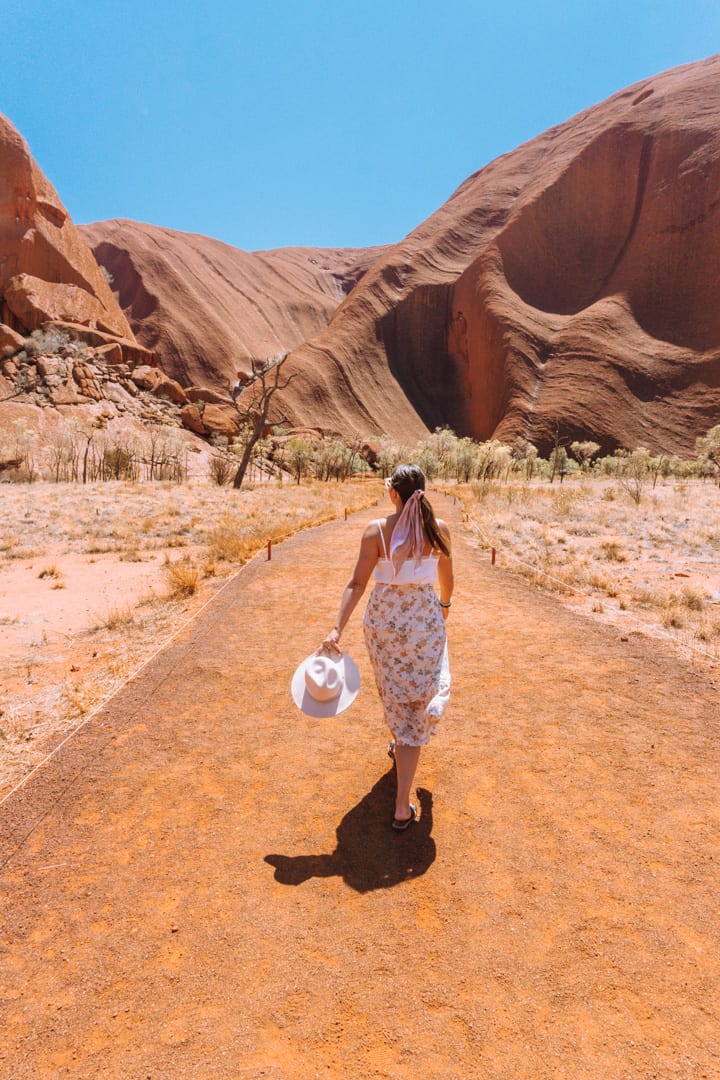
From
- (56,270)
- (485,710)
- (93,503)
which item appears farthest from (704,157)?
(485,710)

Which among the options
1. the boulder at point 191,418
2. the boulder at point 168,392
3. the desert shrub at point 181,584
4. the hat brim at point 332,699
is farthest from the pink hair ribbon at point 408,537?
the boulder at point 168,392

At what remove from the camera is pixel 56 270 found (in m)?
43.5

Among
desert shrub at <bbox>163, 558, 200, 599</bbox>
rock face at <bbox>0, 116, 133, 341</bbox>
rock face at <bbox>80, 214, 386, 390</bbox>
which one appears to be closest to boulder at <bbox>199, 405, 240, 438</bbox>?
rock face at <bbox>0, 116, 133, 341</bbox>

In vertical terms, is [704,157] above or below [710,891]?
above

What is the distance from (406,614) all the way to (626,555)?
9.55 m

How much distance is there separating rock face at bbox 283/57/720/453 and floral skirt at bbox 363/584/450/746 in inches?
2142

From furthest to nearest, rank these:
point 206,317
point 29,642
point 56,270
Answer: point 206,317 < point 56,270 < point 29,642

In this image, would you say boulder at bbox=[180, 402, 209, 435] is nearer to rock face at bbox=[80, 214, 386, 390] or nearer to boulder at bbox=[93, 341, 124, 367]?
boulder at bbox=[93, 341, 124, 367]

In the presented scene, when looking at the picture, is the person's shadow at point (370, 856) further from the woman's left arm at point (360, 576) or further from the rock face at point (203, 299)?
the rock face at point (203, 299)

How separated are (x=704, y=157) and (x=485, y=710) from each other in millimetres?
76409

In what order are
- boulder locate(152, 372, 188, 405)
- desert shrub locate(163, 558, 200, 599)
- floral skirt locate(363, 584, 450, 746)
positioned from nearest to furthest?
floral skirt locate(363, 584, 450, 746) → desert shrub locate(163, 558, 200, 599) → boulder locate(152, 372, 188, 405)

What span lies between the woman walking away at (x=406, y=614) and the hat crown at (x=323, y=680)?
0.29ft

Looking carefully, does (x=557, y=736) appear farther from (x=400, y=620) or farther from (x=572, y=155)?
(x=572, y=155)

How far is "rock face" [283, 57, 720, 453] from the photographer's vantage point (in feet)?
176
